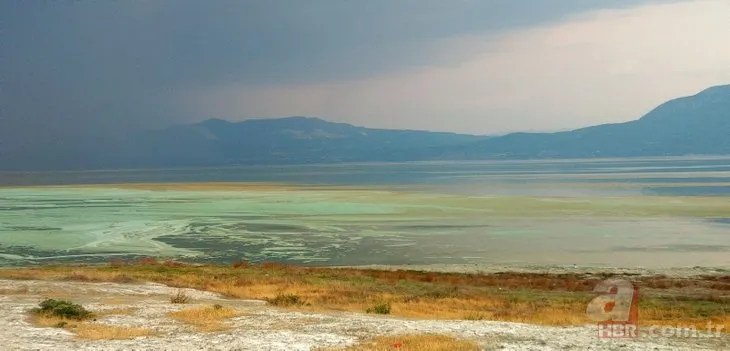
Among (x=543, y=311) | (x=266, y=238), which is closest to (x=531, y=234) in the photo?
(x=266, y=238)

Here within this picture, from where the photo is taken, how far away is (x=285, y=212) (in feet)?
263

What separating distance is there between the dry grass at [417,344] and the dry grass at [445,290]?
18.3 ft

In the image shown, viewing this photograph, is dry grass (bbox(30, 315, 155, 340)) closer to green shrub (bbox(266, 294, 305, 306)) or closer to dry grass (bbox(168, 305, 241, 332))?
dry grass (bbox(168, 305, 241, 332))

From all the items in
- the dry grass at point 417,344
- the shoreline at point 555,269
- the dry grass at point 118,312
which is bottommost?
the shoreline at point 555,269

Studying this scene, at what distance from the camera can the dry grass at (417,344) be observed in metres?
16.2

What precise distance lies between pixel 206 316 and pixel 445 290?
13658 millimetres

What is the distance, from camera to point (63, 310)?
20.8 m

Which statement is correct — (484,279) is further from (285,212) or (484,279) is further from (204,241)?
(285,212)

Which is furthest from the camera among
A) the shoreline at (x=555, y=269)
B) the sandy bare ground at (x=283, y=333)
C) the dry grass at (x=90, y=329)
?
the shoreline at (x=555, y=269)

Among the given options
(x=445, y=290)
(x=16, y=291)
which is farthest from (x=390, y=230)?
(x=16, y=291)

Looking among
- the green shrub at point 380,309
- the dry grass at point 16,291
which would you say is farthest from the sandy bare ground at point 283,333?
the dry grass at point 16,291
